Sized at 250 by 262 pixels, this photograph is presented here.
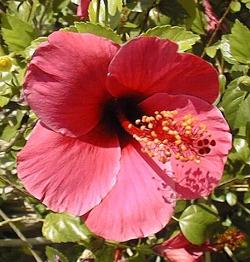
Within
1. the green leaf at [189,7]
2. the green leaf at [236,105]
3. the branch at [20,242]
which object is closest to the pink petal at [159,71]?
the green leaf at [236,105]

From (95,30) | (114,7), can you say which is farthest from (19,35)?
(95,30)

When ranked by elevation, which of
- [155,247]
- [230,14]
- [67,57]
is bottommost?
[155,247]

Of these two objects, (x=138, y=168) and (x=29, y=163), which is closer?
(x=29, y=163)

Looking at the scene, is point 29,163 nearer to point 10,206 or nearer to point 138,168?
point 138,168

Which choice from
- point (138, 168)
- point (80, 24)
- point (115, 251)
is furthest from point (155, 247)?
point (80, 24)

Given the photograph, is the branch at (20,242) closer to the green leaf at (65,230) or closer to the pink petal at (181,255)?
the green leaf at (65,230)

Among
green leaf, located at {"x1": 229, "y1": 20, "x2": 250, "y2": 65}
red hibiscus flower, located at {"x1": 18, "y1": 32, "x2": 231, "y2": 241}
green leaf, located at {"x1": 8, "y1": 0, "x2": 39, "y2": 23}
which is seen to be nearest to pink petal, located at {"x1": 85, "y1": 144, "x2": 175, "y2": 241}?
red hibiscus flower, located at {"x1": 18, "y1": 32, "x2": 231, "y2": 241}
